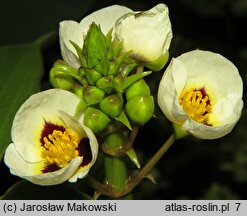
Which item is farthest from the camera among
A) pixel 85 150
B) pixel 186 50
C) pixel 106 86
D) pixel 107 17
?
pixel 186 50

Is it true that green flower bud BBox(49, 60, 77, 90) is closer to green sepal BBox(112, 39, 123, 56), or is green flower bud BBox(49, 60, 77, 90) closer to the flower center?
green sepal BBox(112, 39, 123, 56)

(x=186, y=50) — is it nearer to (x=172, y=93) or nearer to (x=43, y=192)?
(x=43, y=192)

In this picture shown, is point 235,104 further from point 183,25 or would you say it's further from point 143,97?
point 183,25

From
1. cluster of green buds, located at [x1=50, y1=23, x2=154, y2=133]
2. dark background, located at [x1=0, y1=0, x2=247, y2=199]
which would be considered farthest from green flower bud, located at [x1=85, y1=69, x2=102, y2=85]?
dark background, located at [x1=0, y1=0, x2=247, y2=199]

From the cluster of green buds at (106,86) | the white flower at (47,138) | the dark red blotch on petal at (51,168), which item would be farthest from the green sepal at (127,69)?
the dark red blotch on petal at (51,168)

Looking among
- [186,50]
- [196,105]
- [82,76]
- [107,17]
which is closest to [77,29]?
[107,17]

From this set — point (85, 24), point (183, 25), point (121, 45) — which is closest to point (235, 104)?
point (121, 45)

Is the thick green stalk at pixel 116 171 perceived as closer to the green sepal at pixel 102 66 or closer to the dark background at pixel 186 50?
the green sepal at pixel 102 66
